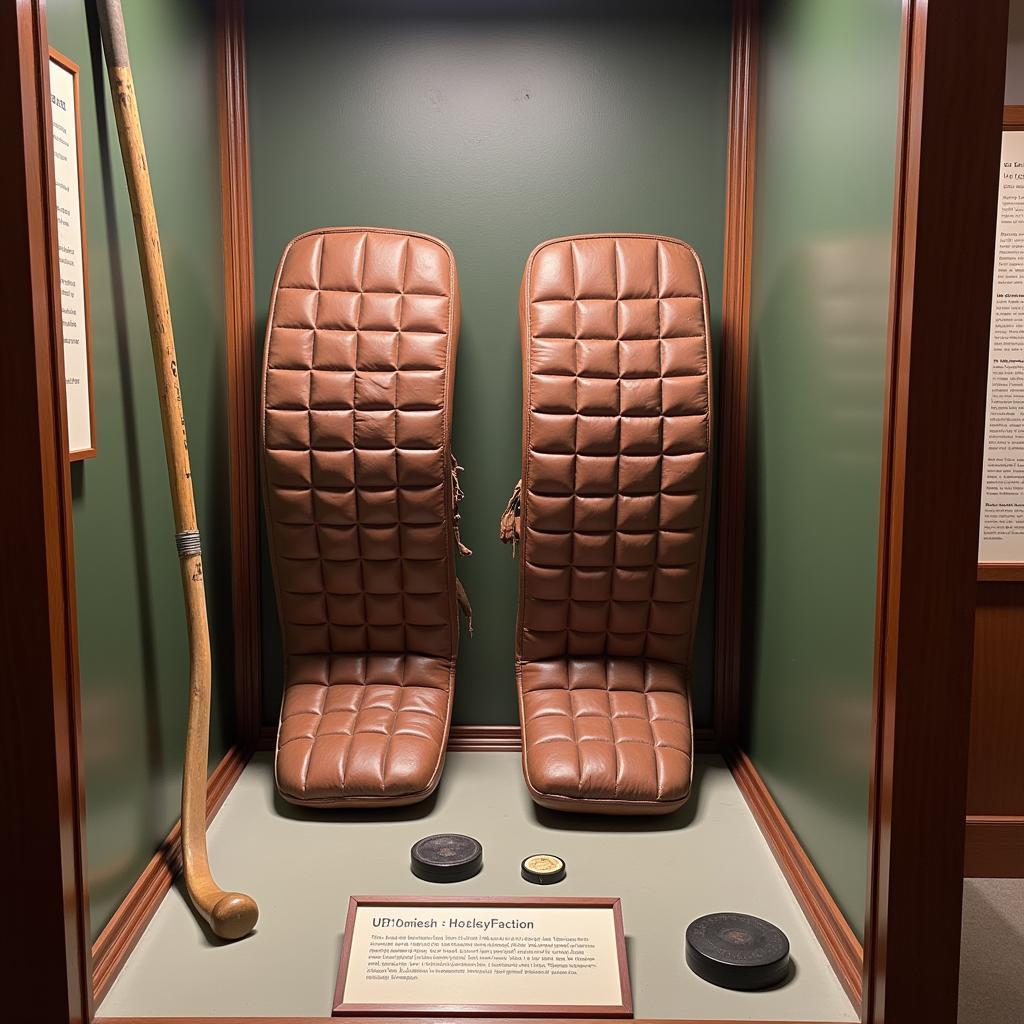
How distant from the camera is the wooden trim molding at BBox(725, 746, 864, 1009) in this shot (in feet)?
6.47

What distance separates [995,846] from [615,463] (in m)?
1.44

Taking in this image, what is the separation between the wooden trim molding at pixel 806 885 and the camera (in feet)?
6.47

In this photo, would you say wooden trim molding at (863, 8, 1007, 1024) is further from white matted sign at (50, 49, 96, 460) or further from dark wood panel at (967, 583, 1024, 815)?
white matted sign at (50, 49, 96, 460)

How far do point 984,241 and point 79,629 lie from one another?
172 cm

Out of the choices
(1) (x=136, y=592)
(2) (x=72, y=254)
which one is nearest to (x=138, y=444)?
(1) (x=136, y=592)

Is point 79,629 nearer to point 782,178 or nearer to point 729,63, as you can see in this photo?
point 782,178

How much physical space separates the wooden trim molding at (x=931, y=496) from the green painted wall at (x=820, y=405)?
0.47 feet

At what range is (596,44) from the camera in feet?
9.96

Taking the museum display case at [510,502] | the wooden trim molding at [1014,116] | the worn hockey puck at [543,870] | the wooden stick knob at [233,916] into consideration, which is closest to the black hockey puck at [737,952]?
the museum display case at [510,502]

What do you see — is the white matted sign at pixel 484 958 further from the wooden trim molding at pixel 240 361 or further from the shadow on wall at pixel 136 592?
the wooden trim molding at pixel 240 361

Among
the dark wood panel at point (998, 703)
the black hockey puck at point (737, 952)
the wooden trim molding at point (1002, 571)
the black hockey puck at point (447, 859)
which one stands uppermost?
the wooden trim molding at point (1002, 571)

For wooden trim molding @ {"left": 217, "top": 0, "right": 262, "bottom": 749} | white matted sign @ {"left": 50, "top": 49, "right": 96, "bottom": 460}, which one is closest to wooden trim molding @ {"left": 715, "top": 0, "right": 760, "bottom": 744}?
wooden trim molding @ {"left": 217, "top": 0, "right": 262, "bottom": 749}

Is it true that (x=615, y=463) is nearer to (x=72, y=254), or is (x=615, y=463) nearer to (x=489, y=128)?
(x=489, y=128)

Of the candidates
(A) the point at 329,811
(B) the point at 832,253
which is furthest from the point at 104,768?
(B) the point at 832,253
